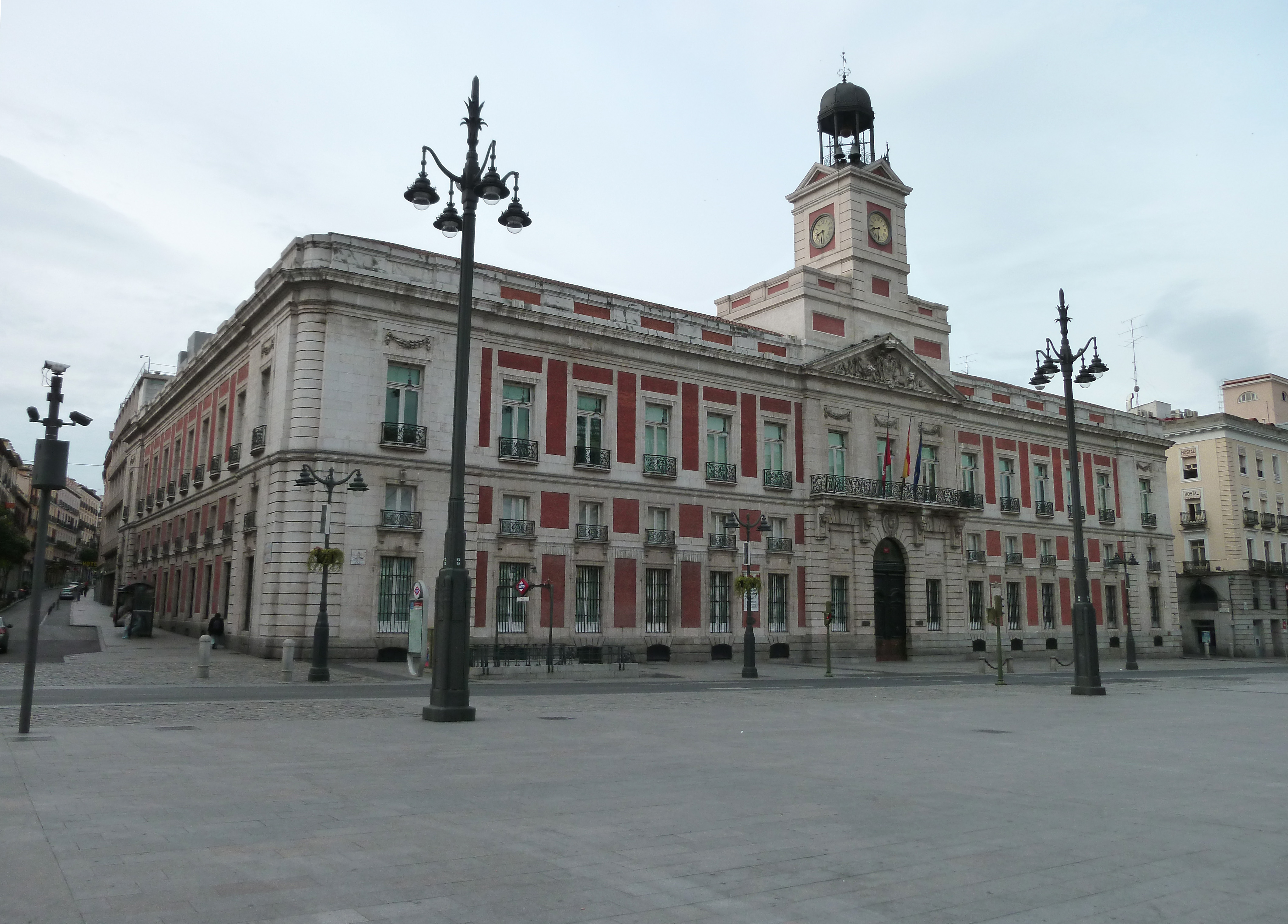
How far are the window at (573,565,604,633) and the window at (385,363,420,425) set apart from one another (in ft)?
24.6

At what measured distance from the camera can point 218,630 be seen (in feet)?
112

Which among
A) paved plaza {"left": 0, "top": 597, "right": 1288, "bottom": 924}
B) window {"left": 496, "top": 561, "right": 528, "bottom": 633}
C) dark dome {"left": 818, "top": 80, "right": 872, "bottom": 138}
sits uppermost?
dark dome {"left": 818, "top": 80, "right": 872, "bottom": 138}

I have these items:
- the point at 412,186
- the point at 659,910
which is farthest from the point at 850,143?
the point at 659,910

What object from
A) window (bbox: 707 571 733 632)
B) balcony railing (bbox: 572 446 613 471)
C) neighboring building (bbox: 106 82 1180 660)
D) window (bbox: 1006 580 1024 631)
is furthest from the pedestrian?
window (bbox: 1006 580 1024 631)

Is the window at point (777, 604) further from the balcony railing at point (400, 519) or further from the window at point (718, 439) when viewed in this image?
the balcony railing at point (400, 519)

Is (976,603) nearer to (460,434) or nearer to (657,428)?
(657,428)

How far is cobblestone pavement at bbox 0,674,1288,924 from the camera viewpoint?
5.50 meters

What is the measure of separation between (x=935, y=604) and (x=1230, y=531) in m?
27.8

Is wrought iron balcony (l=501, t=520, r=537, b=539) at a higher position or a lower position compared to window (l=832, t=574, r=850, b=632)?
higher

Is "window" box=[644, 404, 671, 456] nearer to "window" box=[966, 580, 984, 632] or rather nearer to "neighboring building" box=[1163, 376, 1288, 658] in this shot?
"window" box=[966, 580, 984, 632]

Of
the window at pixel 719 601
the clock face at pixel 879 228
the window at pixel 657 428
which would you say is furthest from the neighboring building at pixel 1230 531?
the window at pixel 657 428

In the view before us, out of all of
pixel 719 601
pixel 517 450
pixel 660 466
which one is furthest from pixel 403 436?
pixel 719 601

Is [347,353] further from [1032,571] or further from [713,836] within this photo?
[1032,571]

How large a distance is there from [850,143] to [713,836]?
1716 inches
